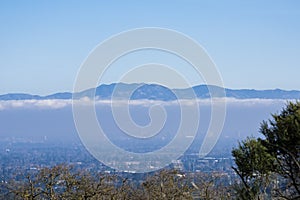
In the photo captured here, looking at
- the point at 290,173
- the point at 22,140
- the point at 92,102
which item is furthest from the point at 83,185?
the point at 22,140

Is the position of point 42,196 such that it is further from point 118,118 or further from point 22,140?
point 22,140

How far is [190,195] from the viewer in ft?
114

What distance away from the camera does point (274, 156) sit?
1053 inches

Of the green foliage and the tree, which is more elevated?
the tree

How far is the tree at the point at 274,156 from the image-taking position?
24391 millimetres

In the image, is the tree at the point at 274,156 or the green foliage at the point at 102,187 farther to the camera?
the green foliage at the point at 102,187

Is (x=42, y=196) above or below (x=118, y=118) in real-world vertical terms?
below

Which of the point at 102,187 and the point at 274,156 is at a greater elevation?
the point at 274,156

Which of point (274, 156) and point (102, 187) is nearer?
point (274, 156)

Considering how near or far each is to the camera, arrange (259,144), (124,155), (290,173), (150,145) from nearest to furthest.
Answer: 1. (290,173)
2. (259,144)
3. (124,155)
4. (150,145)

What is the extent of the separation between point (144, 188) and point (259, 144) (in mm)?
10498

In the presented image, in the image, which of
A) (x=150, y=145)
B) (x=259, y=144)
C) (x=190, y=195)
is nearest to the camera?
(x=259, y=144)

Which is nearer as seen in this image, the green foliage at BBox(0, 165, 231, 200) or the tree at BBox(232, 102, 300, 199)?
the tree at BBox(232, 102, 300, 199)

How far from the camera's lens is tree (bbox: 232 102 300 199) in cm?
2439
